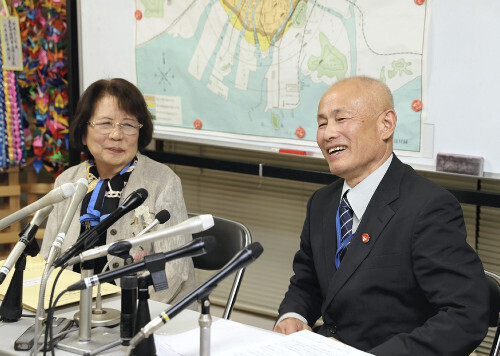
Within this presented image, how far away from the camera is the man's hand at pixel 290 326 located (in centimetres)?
214

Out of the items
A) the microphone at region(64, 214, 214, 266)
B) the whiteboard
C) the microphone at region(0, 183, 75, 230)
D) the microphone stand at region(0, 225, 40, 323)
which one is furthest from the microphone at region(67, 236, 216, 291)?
the whiteboard

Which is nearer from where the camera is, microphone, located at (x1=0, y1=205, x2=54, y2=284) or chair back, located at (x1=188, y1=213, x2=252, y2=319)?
microphone, located at (x1=0, y1=205, x2=54, y2=284)

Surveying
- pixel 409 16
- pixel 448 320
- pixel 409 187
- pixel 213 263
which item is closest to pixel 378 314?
pixel 448 320

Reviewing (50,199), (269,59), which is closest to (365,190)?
(50,199)

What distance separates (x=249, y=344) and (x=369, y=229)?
1.76ft

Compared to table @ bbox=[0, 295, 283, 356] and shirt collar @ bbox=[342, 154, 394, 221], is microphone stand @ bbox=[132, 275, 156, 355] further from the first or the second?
shirt collar @ bbox=[342, 154, 394, 221]

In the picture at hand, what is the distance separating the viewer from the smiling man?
1877 millimetres

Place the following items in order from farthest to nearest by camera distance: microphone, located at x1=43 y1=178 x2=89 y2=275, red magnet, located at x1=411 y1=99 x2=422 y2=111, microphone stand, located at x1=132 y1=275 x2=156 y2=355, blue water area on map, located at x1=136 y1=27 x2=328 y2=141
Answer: blue water area on map, located at x1=136 y1=27 x2=328 y2=141
red magnet, located at x1=411 y1=99 x2=422 y2=111
microphone, located at x1=43 y1=178 x2=89 y2=275
microphone stand, located at x1=132 y1=275 x2=156 y2=355

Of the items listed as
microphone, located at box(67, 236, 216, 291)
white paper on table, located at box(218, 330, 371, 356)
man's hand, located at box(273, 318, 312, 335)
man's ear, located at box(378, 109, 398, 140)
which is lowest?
man's hand, located at box(273, 318, 312, 335)

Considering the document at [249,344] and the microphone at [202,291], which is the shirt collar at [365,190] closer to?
the document at [249,344]

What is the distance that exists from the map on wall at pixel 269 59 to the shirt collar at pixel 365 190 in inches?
33.6

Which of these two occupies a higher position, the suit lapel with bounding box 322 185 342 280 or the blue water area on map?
the blue water area on map

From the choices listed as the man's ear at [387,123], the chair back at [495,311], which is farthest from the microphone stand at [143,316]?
the chair back at [495,311]

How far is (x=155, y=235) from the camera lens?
1.44m
